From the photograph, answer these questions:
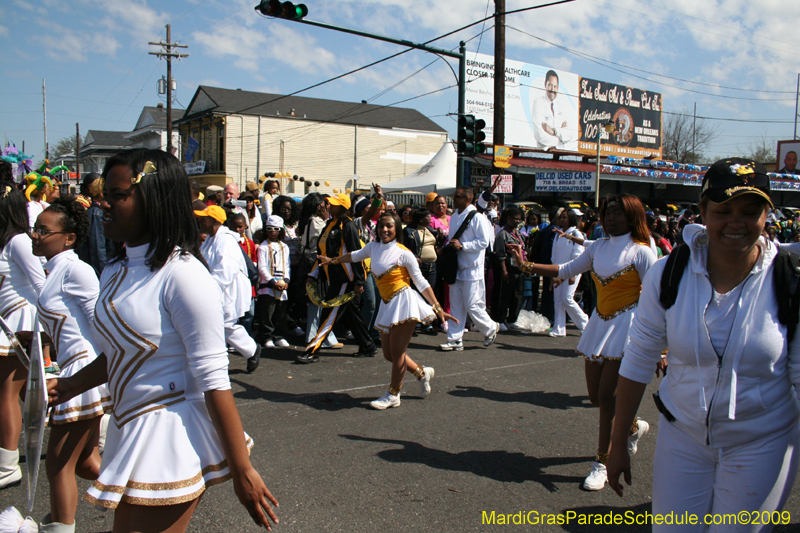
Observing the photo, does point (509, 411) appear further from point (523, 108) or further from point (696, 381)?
point (523, 108)

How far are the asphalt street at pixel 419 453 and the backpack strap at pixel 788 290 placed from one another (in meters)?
1.90

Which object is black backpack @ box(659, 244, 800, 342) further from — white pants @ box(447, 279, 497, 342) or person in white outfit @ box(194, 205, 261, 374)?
white pants @ box(447, 279, 497, 342)

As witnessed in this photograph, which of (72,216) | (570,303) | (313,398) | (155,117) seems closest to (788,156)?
(570,303)

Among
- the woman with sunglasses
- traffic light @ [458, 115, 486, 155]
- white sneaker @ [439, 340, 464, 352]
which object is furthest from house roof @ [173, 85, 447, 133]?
the woman with sunglasses

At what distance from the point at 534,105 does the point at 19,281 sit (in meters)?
30.7

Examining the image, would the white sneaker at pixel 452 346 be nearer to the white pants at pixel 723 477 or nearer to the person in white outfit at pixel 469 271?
the person in white outfit at pixel 469 271

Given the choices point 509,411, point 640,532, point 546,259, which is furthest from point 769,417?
point 546,259

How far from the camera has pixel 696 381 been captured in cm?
225

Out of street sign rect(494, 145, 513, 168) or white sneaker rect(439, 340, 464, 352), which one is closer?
white sneaker rect(439, 340, 464, 352)

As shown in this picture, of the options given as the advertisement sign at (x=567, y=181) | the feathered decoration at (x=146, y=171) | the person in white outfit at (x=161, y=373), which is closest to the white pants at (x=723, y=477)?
the person in white outfit at (x=161, y=373)

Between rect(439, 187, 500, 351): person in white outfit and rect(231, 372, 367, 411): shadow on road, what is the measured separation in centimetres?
256

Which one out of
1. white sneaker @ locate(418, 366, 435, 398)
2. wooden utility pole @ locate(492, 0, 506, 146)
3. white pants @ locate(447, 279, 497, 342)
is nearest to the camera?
white sneaker @ locate(418, 366, 435, 398)

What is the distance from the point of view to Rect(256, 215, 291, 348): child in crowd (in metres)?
8.01

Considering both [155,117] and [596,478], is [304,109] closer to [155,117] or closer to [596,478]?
[155,117]
